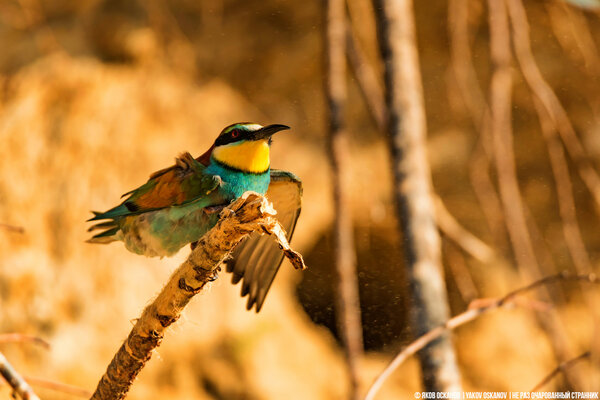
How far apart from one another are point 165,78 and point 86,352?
1589 millimetres

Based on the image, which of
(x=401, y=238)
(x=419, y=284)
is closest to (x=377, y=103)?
(x=401, y=238)

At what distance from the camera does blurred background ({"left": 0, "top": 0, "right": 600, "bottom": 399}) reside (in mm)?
3855

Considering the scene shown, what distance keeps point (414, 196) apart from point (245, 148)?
2.06 feet

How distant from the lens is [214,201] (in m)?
2.03

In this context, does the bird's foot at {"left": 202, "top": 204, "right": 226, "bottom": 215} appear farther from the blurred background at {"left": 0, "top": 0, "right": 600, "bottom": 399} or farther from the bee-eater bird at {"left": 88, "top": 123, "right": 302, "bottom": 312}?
the blurred background at {"left": 0, "top": 0, "right": 600, "bottom": 399}

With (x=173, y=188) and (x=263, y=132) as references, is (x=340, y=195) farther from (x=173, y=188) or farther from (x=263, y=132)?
(x=173, y=188)

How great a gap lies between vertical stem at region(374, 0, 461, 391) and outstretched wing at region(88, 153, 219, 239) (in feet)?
2.36

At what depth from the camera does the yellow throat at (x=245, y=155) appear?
2.06 meters

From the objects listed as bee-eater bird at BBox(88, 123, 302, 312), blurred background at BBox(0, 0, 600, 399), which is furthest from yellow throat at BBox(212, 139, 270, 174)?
blurred background at BBox(0, 0, 600, 399)

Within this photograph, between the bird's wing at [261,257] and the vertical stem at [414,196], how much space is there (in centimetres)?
42

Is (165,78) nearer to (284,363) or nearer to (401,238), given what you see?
(284,363)

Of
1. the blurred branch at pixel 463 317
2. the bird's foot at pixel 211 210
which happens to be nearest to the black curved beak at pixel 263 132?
the bird's foot at pixel 211 210

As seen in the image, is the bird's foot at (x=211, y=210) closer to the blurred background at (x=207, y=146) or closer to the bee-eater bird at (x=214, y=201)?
the bee-eater bird at (x=214, y=201)

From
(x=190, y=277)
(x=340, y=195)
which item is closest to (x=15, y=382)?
(x=190, y=277)
